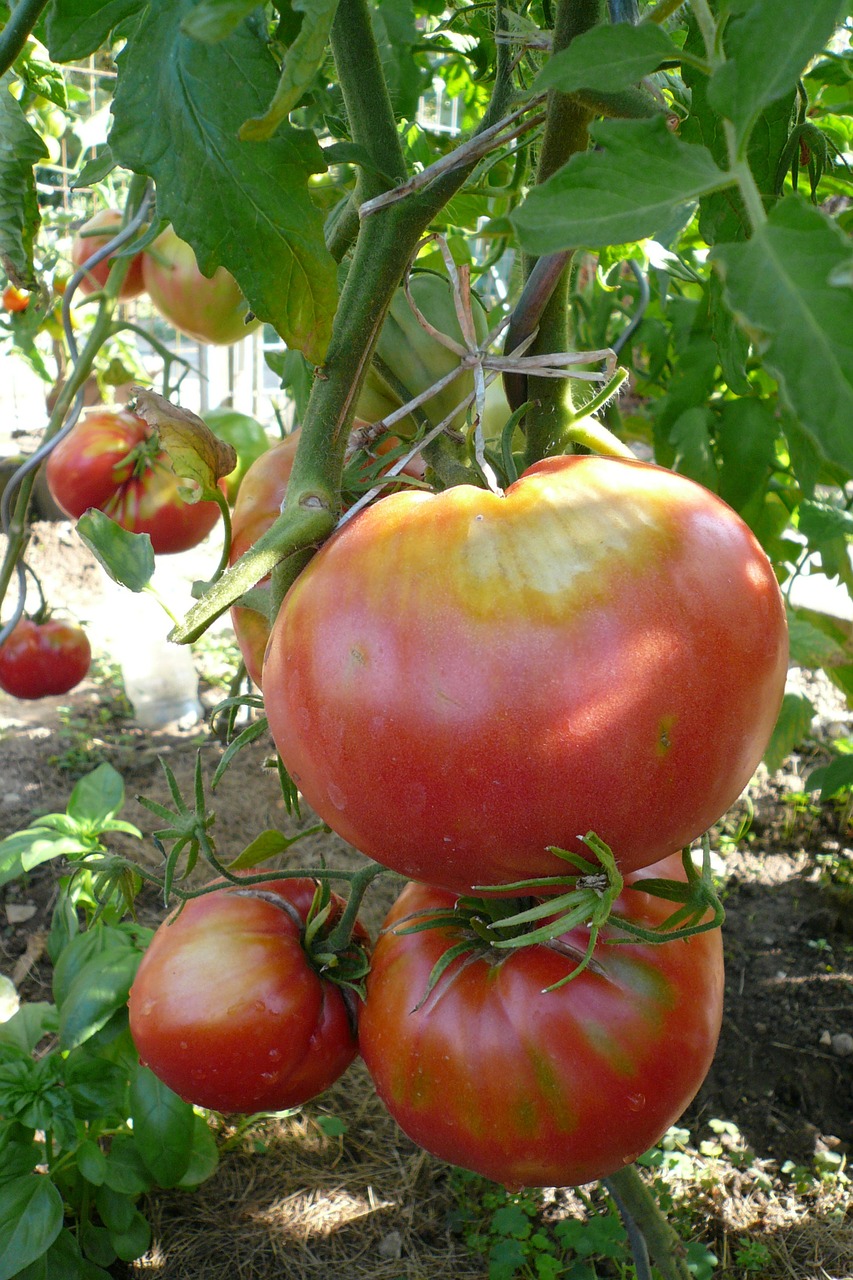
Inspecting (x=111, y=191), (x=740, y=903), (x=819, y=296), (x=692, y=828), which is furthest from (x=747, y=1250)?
(x=111, y=191)

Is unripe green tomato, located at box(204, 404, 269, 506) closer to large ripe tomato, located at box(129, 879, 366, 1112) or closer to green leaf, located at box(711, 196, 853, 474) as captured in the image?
large ripe tomato, located at box(129, 879, 366, 1112)

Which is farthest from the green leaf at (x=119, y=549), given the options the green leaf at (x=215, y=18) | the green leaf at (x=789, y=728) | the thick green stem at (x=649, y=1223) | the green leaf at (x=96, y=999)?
the green leaf at (x=789, y=728)

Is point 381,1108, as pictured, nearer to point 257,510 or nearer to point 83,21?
point 257,510

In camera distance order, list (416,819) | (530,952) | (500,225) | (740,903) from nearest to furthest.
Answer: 1. (416,819)
2. (530,952)
3. (500,225)
4. (740,903)

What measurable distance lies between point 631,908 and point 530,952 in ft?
0.19

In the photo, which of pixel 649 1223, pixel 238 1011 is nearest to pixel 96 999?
pixel 238 1011

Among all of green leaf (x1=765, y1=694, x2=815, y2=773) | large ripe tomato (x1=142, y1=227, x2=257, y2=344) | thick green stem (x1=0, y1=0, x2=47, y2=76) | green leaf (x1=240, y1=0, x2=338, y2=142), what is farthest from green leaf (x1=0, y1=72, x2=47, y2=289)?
green leaf (x1=765, y1=694, x2=815, y2=773)

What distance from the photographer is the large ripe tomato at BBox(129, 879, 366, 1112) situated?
23.3 inches

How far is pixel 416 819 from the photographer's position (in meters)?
0.33

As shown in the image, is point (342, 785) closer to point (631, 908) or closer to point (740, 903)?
point (631, 908)

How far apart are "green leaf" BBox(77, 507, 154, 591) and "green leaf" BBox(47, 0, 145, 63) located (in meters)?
0.18

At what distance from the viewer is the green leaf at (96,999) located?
38.1 inches

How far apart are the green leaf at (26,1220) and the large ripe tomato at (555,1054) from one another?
576 millimetres

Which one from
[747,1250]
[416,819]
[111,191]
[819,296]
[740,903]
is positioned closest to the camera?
[819,296]
